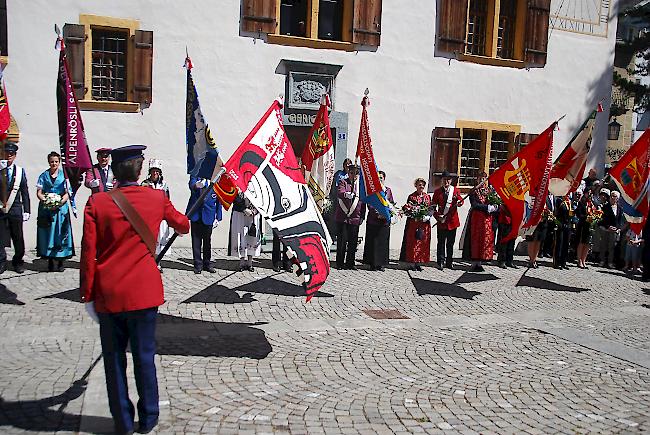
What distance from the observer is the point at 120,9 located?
1171cm

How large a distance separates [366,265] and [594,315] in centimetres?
427

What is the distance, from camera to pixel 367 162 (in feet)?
35.3

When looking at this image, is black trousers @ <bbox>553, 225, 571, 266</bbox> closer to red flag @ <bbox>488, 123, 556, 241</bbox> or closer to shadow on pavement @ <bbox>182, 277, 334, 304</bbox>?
red flag @ <bbox>488, 123, 556, 241</bbox>

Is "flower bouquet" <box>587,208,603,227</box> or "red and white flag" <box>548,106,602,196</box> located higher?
"red and white flag" <box>548,106,602,196</box>

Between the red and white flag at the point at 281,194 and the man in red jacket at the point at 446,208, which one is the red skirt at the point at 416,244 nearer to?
the man in red jacket at the point at 446,208

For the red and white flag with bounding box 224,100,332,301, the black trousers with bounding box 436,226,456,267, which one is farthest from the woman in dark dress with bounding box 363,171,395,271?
the red and white flag with bounding box 224,100,332,301

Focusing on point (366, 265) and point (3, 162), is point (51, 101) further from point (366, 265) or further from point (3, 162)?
point (366, 265)

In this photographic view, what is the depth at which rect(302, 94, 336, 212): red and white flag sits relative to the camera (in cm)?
995

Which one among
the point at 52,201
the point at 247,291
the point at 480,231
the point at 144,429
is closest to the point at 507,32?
the point at 480,231

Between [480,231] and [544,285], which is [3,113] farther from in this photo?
[544,285]

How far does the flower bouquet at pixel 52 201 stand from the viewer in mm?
9594

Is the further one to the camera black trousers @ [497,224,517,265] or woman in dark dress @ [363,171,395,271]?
black trousers @ [497,224,517,265]

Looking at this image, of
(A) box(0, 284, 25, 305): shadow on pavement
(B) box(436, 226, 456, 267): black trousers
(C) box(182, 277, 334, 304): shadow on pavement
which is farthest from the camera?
(B) box(436, 226, 456, 267): black trousers

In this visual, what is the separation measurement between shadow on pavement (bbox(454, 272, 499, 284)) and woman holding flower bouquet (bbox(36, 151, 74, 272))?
6453mm
